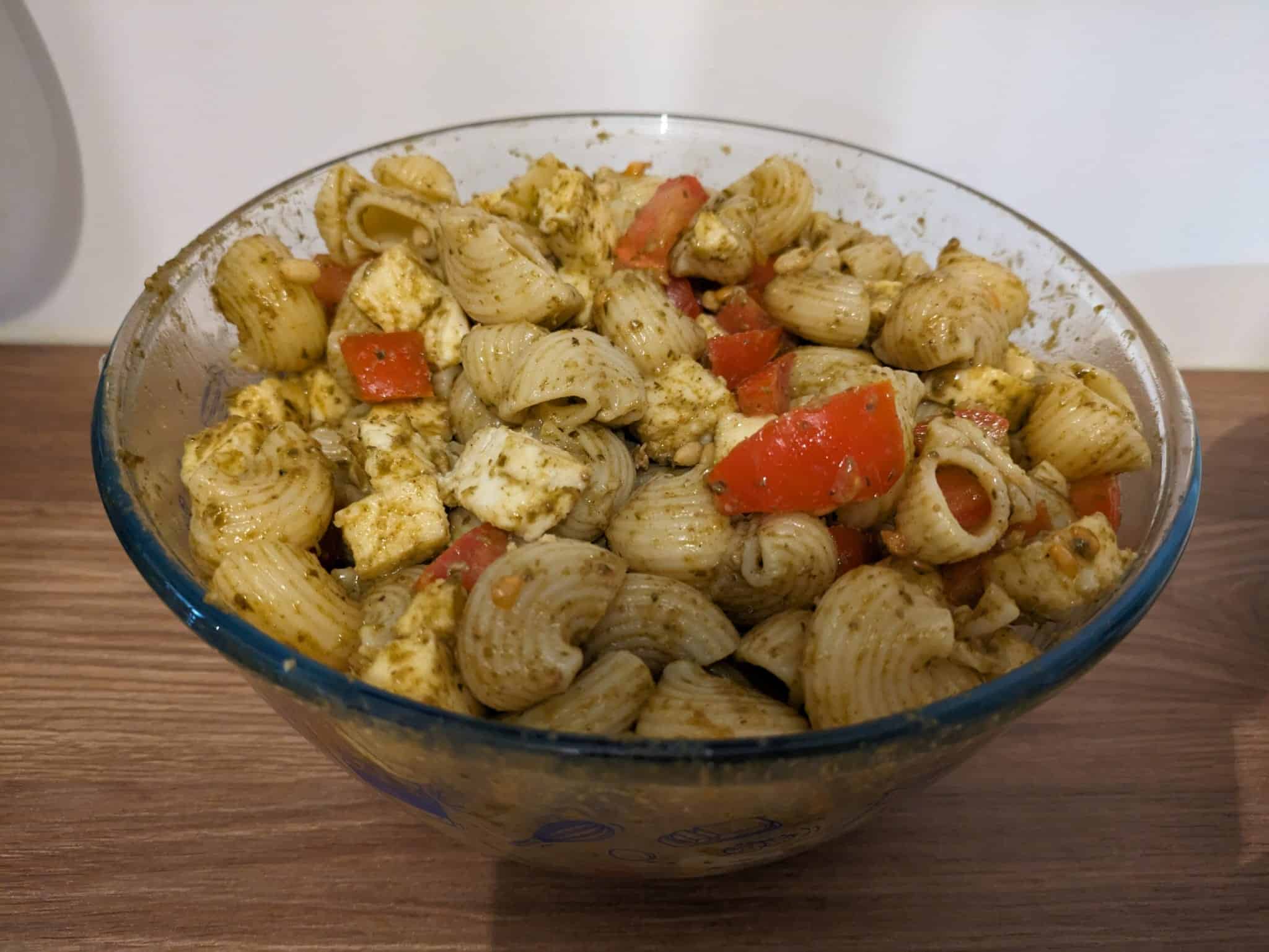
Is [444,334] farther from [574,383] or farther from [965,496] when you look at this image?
[965,496]

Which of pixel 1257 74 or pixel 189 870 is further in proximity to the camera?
pixel 1257 74

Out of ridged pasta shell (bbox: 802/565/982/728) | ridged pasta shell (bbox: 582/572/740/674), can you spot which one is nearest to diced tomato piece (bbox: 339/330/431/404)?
ridged pasta shell (bbox: 582/572/740/674)

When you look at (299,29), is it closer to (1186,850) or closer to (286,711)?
(286,711)

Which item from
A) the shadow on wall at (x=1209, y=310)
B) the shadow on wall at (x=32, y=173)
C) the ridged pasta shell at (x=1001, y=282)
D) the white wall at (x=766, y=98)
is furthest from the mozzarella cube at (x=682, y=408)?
the shadow on wall at (x=32, y=173)

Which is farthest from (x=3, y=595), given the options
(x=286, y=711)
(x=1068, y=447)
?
(x=1068, y=447)

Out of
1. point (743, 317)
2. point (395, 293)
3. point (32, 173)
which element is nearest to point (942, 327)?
point (743, 317)

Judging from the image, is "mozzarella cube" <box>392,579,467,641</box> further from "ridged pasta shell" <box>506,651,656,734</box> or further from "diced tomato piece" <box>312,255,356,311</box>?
"diced tomato piece" <box>312,255,356,311</box>
